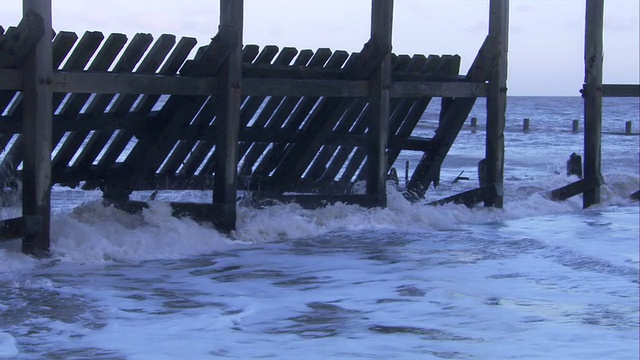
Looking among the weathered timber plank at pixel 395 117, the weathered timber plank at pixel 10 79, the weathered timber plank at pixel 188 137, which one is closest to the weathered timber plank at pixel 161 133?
the weathered timber plank at pixel 188 137

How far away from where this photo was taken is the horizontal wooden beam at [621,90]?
1202 centimetres

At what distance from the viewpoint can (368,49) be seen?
9797 mm

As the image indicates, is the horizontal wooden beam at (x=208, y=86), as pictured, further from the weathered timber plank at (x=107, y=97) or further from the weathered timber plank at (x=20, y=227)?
the weathered timber plank at (x=20, y=227)

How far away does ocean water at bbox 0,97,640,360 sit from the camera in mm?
5605

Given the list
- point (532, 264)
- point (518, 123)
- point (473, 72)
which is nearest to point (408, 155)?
point (473, 72)

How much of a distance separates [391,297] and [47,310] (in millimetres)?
2172

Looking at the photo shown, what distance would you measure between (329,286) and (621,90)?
6197 mm

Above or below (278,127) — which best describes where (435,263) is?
below

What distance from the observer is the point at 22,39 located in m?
7.29

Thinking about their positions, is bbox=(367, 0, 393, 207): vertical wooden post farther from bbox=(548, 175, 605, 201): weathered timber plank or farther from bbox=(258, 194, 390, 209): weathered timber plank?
bbox=(548, 175, 605, 201): weathered timber plank

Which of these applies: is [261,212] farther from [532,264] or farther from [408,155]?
[408,155]

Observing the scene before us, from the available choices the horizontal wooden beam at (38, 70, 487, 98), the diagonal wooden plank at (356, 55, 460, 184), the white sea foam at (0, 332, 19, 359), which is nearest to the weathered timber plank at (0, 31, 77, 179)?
the horizontal wooden beam at (38, 70, 487, 98)

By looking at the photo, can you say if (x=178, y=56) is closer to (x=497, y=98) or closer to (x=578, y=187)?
(x=497, y=98)

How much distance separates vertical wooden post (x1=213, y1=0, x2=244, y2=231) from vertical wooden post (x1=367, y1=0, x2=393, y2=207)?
65.9 inches
